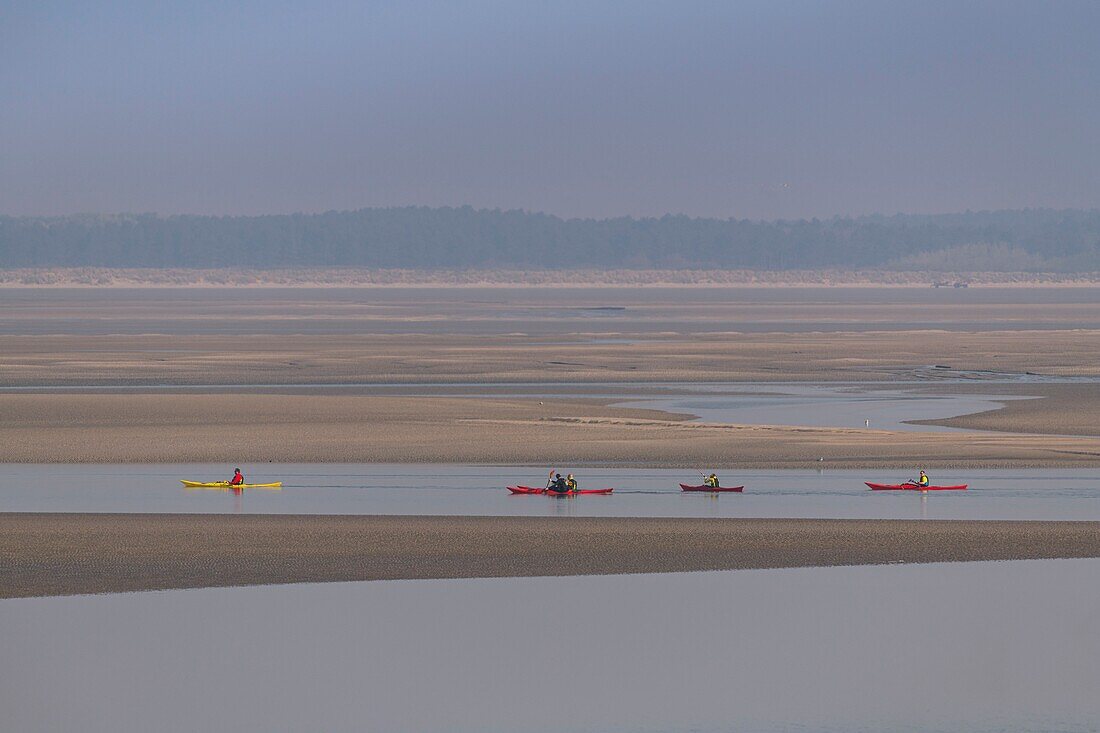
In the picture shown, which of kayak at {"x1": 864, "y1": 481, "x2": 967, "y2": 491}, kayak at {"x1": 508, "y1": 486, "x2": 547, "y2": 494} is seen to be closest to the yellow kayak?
kayak at {"x1": 508, "y1": 486, "x2": 547, "y2": 494}

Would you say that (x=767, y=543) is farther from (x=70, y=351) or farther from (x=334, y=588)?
(x=70, y=351)

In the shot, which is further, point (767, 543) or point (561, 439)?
point (561, 439)

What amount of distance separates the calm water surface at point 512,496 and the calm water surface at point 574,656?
5.47 m

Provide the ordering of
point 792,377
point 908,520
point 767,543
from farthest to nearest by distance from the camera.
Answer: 1. point 792,377
2. point 908,520
3. point 767,543

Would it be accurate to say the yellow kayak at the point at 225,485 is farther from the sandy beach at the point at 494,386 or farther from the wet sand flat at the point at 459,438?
Result: the sandy beach at the point at 494,386

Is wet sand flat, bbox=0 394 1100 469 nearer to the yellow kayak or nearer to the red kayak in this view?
the red kayak

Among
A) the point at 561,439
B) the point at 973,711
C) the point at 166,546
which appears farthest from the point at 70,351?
the point at 973,711

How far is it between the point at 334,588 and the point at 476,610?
2084 mm

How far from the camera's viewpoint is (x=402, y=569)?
69.0 ft

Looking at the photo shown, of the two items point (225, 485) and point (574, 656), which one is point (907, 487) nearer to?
point (225, 485)

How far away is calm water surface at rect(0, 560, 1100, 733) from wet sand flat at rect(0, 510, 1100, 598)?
2.70 feet

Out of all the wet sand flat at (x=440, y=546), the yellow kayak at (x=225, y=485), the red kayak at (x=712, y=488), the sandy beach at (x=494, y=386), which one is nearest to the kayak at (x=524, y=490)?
the red kayak at (x=712, y=488)

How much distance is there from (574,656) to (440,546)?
599 cm

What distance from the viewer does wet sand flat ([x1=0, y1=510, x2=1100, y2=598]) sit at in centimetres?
2058
